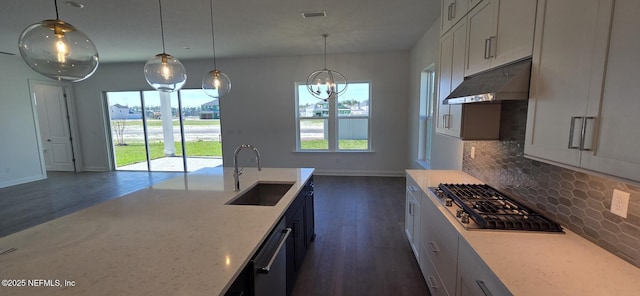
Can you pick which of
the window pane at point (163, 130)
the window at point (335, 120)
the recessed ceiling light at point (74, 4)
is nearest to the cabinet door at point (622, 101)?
the recessed ceiling light at point (74, 4)

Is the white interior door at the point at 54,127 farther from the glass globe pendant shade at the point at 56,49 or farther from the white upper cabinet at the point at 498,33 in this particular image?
the white upper cabinet at the point at 498,33

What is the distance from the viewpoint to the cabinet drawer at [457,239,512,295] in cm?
110

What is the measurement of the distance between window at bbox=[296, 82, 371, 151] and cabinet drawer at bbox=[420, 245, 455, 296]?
13.4ft

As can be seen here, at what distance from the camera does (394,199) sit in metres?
4.55

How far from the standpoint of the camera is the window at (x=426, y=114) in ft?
15.2

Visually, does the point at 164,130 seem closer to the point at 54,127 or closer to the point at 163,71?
the point at 54,127

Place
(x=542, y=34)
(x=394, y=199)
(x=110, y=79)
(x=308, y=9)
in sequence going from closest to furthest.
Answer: (x=542, y=34) → (x=308, y=9) → (x=394, y=199) → (x=110, y=79)

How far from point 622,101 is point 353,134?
17.7ft

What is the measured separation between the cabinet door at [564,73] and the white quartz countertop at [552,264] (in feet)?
1.43

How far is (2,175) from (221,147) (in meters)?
4.33

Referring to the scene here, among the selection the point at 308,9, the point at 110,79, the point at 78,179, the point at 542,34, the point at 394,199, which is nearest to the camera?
the point at 542,34

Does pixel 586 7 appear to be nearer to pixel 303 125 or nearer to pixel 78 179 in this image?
pixel 303 125

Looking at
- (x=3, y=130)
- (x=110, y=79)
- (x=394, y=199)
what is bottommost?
(x=394, y=199)

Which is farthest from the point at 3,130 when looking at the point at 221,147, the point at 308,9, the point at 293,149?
the point at 308,9
